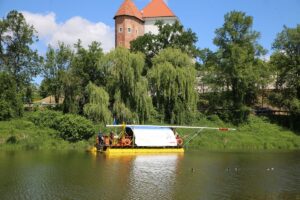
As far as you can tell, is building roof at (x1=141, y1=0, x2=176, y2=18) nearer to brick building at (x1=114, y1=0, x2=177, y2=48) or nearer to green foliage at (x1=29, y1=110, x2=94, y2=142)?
brick building at (x1=114, y1=0, x2=177, y2=48)

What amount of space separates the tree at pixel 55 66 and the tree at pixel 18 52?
1.27m

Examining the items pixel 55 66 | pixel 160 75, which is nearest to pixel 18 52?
pixel 55 66

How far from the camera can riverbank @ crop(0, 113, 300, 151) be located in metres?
39.6

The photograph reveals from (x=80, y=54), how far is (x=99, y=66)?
6.43 m

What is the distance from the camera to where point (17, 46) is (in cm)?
5175

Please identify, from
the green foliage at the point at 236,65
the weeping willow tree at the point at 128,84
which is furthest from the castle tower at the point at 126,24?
the weeping willow tree at the point at 128,84

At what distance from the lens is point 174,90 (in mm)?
47062

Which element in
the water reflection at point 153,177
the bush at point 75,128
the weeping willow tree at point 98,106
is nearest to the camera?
the water reflection at point 153,177

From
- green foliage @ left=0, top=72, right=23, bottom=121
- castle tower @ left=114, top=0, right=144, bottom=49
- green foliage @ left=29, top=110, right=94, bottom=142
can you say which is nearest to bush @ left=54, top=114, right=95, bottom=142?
green foliage @ left=29, top=110, right=94, bottom=142

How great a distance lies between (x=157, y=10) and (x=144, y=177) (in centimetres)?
6207

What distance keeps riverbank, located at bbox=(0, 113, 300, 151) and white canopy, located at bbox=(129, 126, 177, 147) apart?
432cm

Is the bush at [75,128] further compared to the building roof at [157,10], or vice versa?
the building roof at [157,10]

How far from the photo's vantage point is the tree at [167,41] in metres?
57.4

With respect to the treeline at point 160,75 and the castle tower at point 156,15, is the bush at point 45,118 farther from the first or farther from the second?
the castle tower at point 156,15
